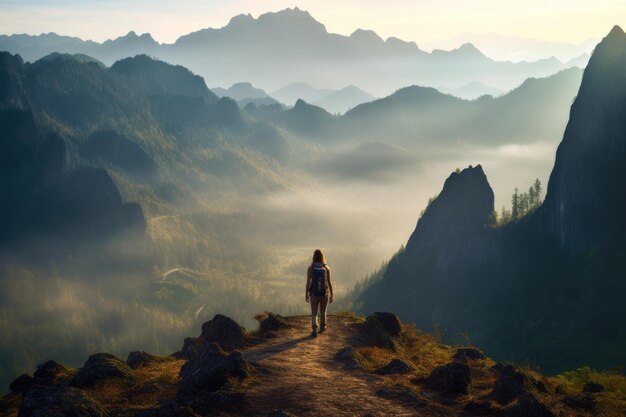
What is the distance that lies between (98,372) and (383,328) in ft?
60.9

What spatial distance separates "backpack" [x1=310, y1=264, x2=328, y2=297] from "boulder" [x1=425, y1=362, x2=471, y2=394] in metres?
9.08

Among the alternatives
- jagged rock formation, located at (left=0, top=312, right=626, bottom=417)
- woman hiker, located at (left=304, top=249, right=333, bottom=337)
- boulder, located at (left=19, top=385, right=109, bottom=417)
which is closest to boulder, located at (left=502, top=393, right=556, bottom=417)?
jagged rock formation, located at (left=0, top=312, right=626, bottom=417)

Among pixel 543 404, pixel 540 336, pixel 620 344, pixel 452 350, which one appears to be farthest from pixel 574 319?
pixel 543 404

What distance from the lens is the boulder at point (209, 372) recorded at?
2219 cm

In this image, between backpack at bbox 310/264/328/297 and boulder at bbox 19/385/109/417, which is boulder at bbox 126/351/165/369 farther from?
backpack at bbox 310/264/328/297

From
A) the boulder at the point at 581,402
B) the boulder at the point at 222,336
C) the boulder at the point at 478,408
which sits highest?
the boulder at the point at 222,336

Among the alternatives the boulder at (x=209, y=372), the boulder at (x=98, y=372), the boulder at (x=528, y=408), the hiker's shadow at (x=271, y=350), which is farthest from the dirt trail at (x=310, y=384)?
the boulder at (x=98, y=372)

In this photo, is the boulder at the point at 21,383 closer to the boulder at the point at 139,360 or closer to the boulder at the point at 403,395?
the boulder at the point at 139,360

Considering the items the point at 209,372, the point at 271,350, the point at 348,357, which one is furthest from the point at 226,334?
the point at 209,372

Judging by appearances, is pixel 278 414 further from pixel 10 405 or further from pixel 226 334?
pixel 226 334

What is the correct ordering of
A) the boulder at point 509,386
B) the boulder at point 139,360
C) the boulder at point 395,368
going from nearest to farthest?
the boulder at point 509,386 < the boulder at point 395,368 < the boulder at point 139,360

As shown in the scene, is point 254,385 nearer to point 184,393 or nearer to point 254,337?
point 184,393

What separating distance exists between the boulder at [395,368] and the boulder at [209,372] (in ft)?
23.2

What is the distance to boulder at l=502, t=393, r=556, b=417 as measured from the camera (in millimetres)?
20578
